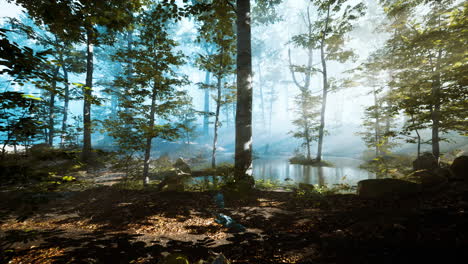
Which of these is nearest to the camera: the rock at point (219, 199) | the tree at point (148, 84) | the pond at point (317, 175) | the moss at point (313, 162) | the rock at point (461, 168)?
the rock at point (461, 168)

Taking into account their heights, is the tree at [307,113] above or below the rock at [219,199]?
above

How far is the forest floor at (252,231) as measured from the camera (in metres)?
2.35

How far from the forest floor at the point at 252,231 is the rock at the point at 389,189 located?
1.22 ft

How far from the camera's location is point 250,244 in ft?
9.43

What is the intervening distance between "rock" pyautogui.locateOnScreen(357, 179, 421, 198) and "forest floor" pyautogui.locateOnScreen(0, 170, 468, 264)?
37 cm

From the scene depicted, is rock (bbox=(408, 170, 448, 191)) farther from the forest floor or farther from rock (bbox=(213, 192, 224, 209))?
rock (bbox=(213, 192, 224, 209))

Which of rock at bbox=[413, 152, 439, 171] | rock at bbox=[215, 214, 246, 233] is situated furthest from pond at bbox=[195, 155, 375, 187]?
rock at bbox=[215, 214, 246, 233]

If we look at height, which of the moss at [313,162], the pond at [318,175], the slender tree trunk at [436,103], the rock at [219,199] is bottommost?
the pond at [318,175]

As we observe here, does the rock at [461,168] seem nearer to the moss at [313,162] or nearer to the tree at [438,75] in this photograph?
the tree at [438,75]

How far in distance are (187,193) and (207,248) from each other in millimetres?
2932

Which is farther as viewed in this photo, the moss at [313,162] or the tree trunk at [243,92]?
the moss at [313,162]

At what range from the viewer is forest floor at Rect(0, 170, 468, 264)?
235 cm

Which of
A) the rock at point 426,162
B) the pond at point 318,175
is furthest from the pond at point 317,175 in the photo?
the rock at point 426,162

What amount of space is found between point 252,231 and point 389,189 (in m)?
3.72
